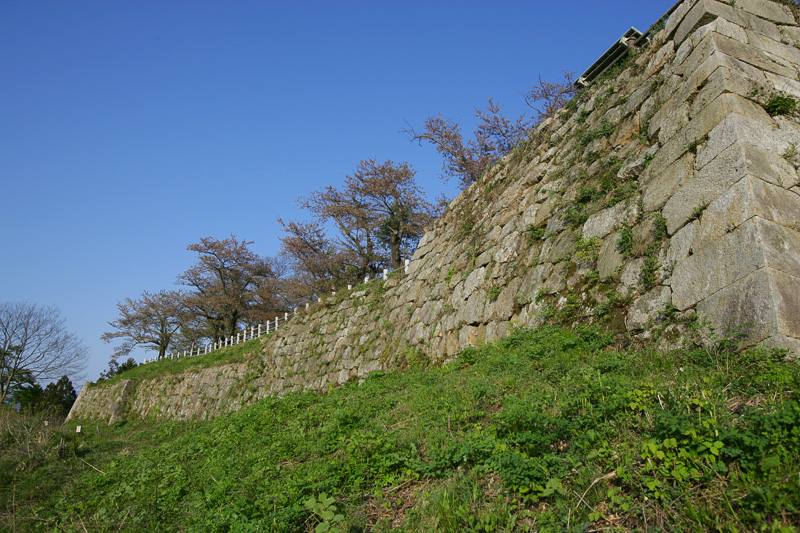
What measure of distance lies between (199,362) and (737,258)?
22.8 meters

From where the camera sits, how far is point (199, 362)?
2200cm

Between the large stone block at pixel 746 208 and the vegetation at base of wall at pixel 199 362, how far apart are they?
15.7 m

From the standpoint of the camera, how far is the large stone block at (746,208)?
13.0ft

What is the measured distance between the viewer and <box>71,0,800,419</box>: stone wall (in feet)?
13.0

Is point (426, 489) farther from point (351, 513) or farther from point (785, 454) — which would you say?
point (785, 454)

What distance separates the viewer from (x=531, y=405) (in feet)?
11.8

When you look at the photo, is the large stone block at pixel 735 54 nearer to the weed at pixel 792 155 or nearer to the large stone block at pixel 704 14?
the large stone block at pixel 704 14

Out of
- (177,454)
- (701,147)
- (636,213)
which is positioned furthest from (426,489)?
(177,454)

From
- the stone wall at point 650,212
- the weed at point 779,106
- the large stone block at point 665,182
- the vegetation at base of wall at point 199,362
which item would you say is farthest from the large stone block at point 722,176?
the vegetation at base of wall at point 199,362

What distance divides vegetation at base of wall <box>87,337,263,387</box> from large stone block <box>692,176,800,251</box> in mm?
15712

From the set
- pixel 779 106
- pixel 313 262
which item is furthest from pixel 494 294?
pixel 313 262

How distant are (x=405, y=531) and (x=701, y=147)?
4837 millimetres

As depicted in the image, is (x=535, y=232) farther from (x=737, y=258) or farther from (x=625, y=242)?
(x=737, y=258)

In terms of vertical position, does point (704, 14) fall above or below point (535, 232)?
above
